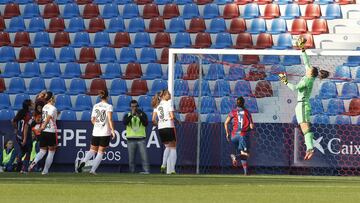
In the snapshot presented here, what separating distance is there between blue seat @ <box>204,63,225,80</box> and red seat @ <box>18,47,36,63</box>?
18.0 feet

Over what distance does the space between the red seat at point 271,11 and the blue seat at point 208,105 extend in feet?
11.9

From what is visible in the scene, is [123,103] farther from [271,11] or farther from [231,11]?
[271,11]

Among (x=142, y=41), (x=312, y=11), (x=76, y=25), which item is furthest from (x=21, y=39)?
(x=312, y=11)

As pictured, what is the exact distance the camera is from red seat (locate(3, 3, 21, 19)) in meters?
29.7

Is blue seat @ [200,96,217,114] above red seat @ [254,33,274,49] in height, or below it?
below

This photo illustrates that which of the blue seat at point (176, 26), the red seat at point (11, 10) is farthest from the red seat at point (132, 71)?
the red seat at point (11, 10)

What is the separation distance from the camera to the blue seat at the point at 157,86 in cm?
2692

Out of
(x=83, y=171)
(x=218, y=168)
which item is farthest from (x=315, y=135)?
(x=83, y=171)

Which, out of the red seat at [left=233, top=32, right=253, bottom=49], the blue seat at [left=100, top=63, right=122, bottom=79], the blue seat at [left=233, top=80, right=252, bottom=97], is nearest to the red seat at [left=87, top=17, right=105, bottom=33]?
the blue seat at [left=100, top=63, right=122, bottom=79]

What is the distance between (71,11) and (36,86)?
260cm

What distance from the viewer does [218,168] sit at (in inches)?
965

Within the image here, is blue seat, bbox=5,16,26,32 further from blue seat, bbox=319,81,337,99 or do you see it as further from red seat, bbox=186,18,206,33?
blue seat, bbox=319,81,337,99

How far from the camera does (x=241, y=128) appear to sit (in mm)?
23453

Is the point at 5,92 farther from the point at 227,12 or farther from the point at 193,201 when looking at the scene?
the point at 193,201
